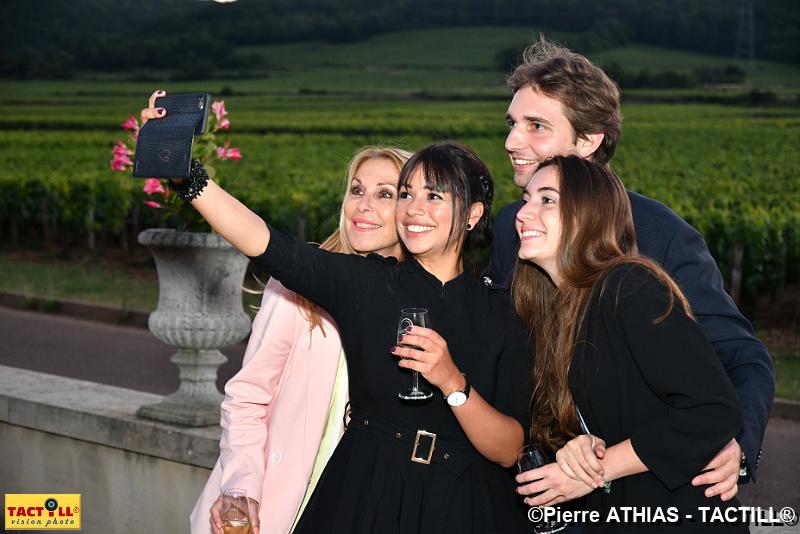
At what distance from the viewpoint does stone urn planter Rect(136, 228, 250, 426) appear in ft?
18.0

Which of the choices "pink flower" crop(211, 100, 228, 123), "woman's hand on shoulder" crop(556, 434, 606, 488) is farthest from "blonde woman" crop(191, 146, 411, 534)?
"pink flower" crop(211, 100, 228, 123)

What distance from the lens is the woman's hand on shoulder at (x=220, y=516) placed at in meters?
3.33

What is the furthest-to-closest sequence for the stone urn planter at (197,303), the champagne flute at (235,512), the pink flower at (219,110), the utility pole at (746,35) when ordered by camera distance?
1. the utility pole at (746,35)
2. the pink flower at (219,110)
3. the stone urn planter at (197,303)
4. the champagne flute at (235,512)

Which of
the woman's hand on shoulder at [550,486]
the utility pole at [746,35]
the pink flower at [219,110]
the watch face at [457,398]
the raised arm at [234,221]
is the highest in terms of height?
the utility pole at [746,35]

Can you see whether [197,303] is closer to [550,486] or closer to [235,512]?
[235,512]

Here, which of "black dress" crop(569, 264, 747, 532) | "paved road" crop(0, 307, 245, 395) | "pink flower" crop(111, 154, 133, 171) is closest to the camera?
"black dress" crop(569, 264, 747, 532)

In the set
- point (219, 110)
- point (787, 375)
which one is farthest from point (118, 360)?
point (787, 375)

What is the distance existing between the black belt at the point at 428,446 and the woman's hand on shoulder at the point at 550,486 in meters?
0.19

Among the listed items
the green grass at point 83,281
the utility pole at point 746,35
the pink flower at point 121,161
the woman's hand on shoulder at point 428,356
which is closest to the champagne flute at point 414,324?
the woman's hand on shoulder at point 428,356

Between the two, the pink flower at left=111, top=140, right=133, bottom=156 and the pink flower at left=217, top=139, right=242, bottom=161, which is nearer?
the pink flower at left=111, top=140, right=133, bottom=156

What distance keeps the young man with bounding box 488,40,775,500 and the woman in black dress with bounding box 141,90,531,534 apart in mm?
315

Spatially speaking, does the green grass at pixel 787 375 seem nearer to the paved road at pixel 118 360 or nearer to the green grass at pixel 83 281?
the paved road at pixel 118 360

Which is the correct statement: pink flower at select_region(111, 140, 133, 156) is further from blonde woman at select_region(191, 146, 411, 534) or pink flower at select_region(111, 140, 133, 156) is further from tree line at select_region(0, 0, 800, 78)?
tree line at select_region(0, 0, 800, 78)

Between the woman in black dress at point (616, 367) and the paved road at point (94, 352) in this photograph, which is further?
the paved road at point (94, 352)
